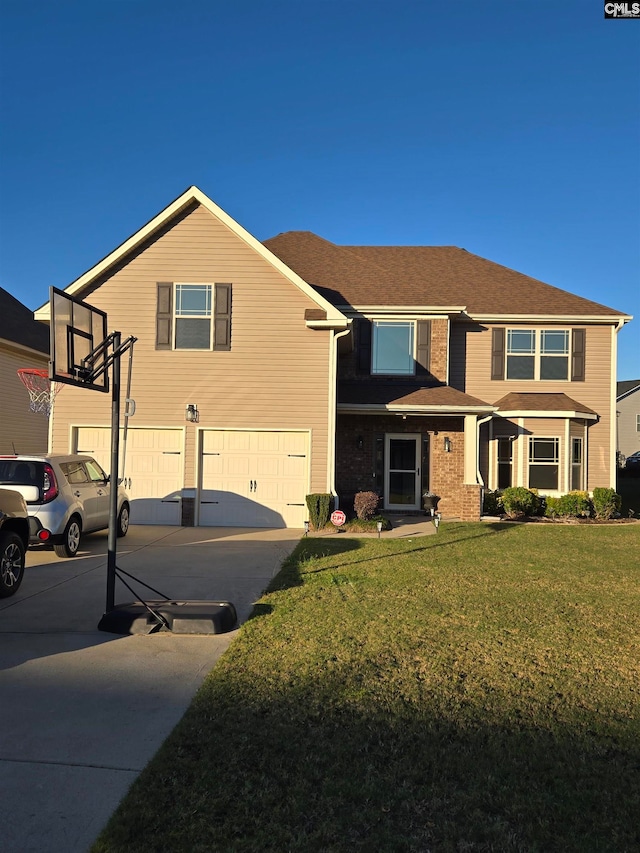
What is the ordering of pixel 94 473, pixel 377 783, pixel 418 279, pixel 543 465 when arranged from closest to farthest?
pixel 377 783 → pixel 94 473 → pixel 543 465 → pixel 418 279

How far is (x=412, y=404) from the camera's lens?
49.4 ft

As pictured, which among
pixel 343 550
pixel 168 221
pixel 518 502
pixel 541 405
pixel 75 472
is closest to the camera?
pixel 75 472

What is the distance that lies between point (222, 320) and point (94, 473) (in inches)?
178

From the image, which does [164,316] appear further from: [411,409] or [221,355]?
[411,409]

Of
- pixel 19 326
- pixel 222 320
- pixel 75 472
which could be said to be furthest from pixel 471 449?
pixel 19 326

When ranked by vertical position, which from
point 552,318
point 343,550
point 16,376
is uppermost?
point 552,318

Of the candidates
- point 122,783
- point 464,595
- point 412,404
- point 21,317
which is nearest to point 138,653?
point 122,783

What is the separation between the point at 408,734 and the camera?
3.85 metres

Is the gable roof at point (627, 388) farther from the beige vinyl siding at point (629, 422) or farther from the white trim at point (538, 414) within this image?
the white trim at point (538, 414)

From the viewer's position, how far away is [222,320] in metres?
13.7

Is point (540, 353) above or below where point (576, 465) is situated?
above

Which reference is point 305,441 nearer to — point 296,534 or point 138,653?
point 296,534

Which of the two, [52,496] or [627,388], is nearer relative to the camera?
[52,496]
